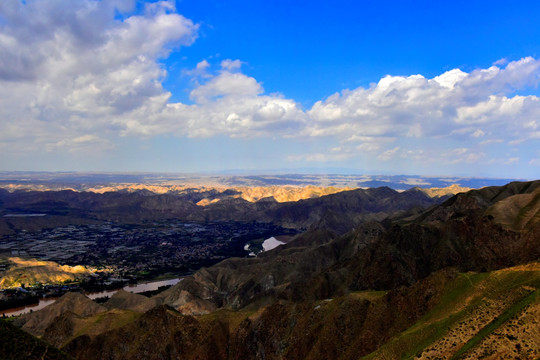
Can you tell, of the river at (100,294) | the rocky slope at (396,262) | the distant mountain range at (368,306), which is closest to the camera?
the distant mountain range at (368,306)

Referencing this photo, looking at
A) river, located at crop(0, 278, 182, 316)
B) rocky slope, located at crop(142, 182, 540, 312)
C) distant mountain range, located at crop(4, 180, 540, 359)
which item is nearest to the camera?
distant mountain range, located at crop(4, 180, 540, 359)

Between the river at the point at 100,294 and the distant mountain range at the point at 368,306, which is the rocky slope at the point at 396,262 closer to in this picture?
the distant mountain range at the point at 368,306

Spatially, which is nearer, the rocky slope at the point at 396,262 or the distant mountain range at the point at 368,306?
the distant mountain range at the point at 368,306

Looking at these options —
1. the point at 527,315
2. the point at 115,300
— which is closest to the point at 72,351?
the point at 115,300

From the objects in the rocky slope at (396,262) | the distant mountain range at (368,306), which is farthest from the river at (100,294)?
the rocky slope at (396,262)

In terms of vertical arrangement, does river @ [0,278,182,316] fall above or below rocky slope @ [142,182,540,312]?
below

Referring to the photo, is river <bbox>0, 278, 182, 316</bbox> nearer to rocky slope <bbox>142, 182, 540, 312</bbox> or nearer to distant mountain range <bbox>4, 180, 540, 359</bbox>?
distant mountain range <bbox>4, 180, 540, 359</bbox>

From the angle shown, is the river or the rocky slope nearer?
the rocky slope

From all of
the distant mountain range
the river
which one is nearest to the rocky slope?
the distant mountain range

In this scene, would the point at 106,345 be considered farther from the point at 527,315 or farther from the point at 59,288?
the point at 59,288
